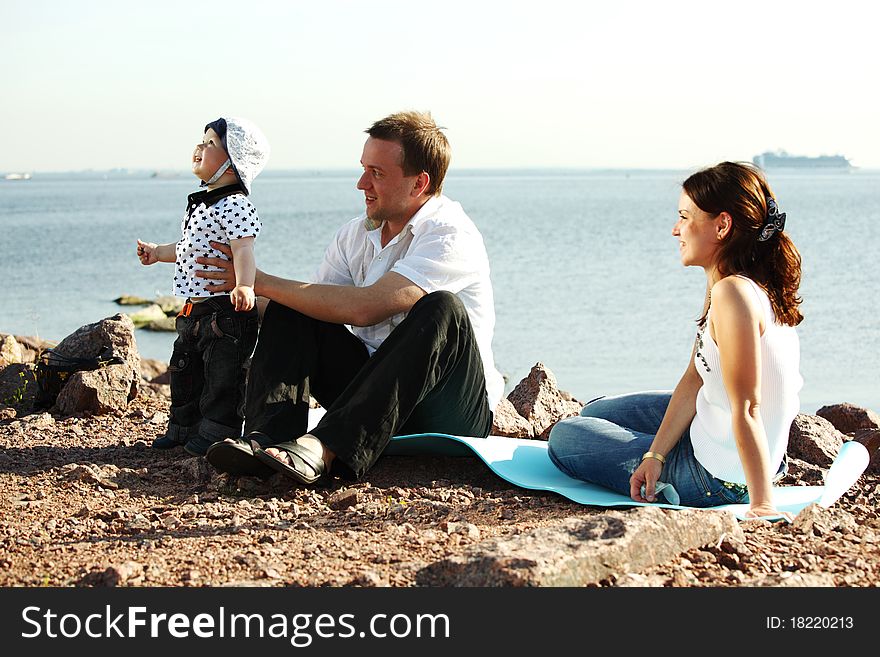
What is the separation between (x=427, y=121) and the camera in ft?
16.8

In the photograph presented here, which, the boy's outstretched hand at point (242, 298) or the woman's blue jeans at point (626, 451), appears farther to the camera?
the boy's outstretched hand at point (242, 298)

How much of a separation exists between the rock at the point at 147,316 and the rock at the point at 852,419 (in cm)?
1092

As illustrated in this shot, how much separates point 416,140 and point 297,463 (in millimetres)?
1581

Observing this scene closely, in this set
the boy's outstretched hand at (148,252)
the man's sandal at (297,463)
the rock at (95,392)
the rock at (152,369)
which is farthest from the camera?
the rock at (152,369)

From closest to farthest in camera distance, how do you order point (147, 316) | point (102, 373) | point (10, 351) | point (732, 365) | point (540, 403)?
point (732, 365)
point (540, 403)
point (102, 373)
point (10, 351)
point (147, 316)

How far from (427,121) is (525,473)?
1.66 metres

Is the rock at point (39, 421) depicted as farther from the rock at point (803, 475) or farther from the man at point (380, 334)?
the rock at point (803, 475)

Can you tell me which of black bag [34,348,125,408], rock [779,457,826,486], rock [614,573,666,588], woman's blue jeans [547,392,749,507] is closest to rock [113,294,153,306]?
black bag [34,348,125,408]

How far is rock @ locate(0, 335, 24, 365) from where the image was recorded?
7871 millimetres

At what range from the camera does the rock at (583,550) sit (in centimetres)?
315

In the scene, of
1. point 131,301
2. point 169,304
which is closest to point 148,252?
point 169,304

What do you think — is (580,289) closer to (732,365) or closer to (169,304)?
(169,304)

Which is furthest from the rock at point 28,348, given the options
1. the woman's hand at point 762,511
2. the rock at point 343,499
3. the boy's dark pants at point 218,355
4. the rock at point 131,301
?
the rock at point 131,301

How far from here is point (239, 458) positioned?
4.45 m
